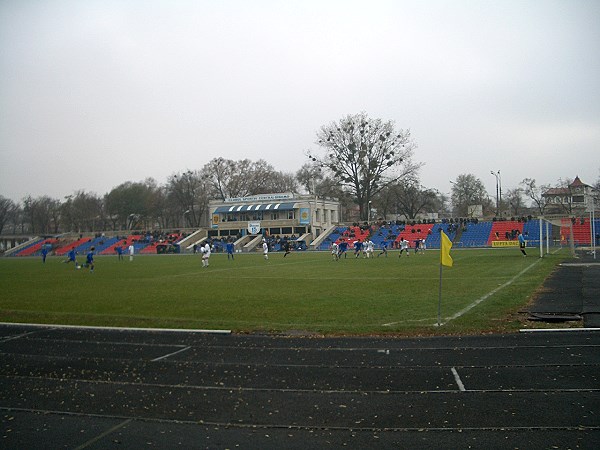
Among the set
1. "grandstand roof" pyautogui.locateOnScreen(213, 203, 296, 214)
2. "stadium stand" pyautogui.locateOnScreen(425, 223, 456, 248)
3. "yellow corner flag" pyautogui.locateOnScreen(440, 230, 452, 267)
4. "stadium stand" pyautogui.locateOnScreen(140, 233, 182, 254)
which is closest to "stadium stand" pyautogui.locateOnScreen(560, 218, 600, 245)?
"stadium stand" pyautogui.locateOnScreen(425, 223, 456, 248)

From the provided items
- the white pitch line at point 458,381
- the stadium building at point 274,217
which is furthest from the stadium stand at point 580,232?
the white pitch line at point 458,381

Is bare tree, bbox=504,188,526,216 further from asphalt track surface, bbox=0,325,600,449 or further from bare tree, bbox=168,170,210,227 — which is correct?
asphalt track surface, bbox=0,325,600,449

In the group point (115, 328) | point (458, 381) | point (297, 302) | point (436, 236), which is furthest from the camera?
point (436, 236)

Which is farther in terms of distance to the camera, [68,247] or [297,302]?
[68,247]

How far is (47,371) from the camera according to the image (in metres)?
8.90

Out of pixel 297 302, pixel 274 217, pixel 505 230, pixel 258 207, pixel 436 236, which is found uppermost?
pixel 258 207

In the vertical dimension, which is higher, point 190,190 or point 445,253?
point 190,190

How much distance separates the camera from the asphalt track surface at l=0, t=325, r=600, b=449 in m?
5.61

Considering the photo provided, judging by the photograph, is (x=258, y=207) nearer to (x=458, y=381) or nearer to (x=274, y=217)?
(x=274, y=217)

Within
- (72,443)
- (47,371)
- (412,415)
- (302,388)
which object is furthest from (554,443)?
(47,371)

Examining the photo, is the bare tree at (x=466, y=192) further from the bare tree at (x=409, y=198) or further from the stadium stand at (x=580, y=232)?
the stadium stand at (x=580, y=232)

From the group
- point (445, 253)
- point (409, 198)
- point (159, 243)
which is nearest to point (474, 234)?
point (409, 198)

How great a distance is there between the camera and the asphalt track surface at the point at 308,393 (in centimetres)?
561

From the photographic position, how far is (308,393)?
713cm
